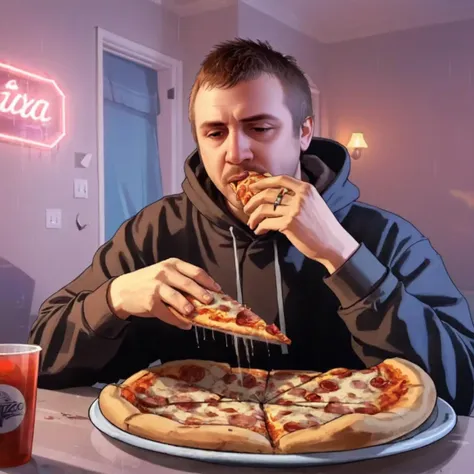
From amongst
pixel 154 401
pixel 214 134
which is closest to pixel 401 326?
pixel 154 401

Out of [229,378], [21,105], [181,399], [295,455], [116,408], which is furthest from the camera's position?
[21,105]

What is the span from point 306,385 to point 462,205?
92.0 inches

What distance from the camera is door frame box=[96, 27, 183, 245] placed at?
2.55 m

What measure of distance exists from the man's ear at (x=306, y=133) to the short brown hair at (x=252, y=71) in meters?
0.01

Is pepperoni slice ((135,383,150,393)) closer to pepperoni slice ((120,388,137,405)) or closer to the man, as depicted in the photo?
pepperoni slice ((120,388,137,405))

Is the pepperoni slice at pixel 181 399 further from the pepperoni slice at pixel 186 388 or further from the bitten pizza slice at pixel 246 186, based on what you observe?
the bitten pizza slice at pixel 246 186

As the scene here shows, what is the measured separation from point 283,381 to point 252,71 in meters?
0.62

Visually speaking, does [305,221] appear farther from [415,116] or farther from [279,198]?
[415,116]

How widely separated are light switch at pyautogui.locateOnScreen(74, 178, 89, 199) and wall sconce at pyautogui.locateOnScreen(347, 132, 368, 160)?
1.30 m

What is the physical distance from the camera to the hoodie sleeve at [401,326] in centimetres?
100

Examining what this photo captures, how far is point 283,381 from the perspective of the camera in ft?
3.35

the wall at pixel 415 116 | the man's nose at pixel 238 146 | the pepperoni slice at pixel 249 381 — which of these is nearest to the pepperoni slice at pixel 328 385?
the pepperoni slice at pixel 249 381

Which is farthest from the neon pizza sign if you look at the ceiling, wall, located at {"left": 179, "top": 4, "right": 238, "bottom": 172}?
the ceiling

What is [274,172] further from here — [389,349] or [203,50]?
[203,50]
